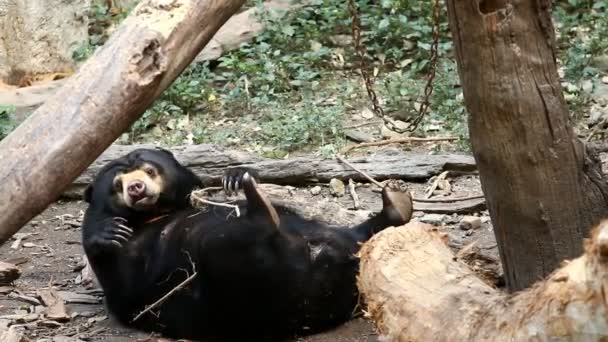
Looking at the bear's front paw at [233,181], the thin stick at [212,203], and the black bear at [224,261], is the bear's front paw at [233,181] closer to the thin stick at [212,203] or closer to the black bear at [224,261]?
the black bear at [224,261]

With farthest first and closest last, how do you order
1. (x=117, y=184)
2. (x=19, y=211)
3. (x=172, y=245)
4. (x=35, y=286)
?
(x=35, y=286)
(x=117, y=184)
(x=172, y=245)
(x=19, y=211)

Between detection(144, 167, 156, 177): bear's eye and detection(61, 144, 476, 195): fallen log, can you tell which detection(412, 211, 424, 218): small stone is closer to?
detection(61, 144, 476, 195): fallen log

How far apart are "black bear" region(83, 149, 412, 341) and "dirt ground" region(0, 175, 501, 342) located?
6.5 inches

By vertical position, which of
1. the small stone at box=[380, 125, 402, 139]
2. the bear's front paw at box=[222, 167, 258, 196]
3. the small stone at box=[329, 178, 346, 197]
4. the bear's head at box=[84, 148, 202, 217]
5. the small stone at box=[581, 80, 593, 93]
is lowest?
the small stone at box=[380, 125, 402, 139]

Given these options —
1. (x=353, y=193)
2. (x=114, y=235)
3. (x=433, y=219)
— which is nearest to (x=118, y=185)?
(x=114, y=235)

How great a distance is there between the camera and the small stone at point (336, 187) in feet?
23.8

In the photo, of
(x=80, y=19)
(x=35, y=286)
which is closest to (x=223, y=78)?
(x=80, y=19)

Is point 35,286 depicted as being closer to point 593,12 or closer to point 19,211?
point 19,211

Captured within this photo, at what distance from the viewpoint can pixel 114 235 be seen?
558cm

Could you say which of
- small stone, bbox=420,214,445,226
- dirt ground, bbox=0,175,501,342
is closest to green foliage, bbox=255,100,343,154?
dirt ground, bbox=0,175,501,342

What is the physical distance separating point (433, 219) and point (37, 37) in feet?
17.6

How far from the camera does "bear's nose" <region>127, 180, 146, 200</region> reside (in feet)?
18.7

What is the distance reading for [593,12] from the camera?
9789 mm

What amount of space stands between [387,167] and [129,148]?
1.94 m
